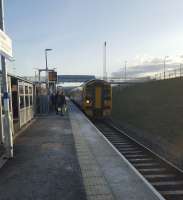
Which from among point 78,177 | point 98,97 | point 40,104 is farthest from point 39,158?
point 40,104

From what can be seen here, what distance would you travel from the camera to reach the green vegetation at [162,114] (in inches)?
669

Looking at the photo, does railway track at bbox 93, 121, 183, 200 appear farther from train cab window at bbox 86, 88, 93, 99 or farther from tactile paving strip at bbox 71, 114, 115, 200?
train cab window at bbox 86, 88, 93, 99

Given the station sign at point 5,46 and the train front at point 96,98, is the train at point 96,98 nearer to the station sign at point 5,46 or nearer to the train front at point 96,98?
the train front at point 96,98

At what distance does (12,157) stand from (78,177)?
297 centimetres

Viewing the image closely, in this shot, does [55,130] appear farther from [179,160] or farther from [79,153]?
[179,160]

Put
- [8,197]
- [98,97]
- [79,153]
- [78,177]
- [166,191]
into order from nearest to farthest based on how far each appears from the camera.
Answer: [8,197]
[78,177]
[166,191]
[79,153]
[98,97]

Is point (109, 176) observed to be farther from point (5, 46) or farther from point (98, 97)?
point (98, 97)

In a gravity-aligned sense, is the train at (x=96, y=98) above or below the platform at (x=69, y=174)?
above

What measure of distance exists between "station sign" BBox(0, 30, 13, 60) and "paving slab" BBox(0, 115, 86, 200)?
3.18 metres

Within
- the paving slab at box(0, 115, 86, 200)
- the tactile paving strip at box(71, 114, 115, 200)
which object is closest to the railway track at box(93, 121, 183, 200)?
the tactile paving strip at box(71, 114, 115, 200)

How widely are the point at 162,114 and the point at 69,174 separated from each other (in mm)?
20076

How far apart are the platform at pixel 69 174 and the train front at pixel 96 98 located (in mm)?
12640

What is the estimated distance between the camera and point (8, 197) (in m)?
5.86

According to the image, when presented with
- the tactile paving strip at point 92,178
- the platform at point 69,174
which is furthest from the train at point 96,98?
the tactile paving strip at point 92,178
